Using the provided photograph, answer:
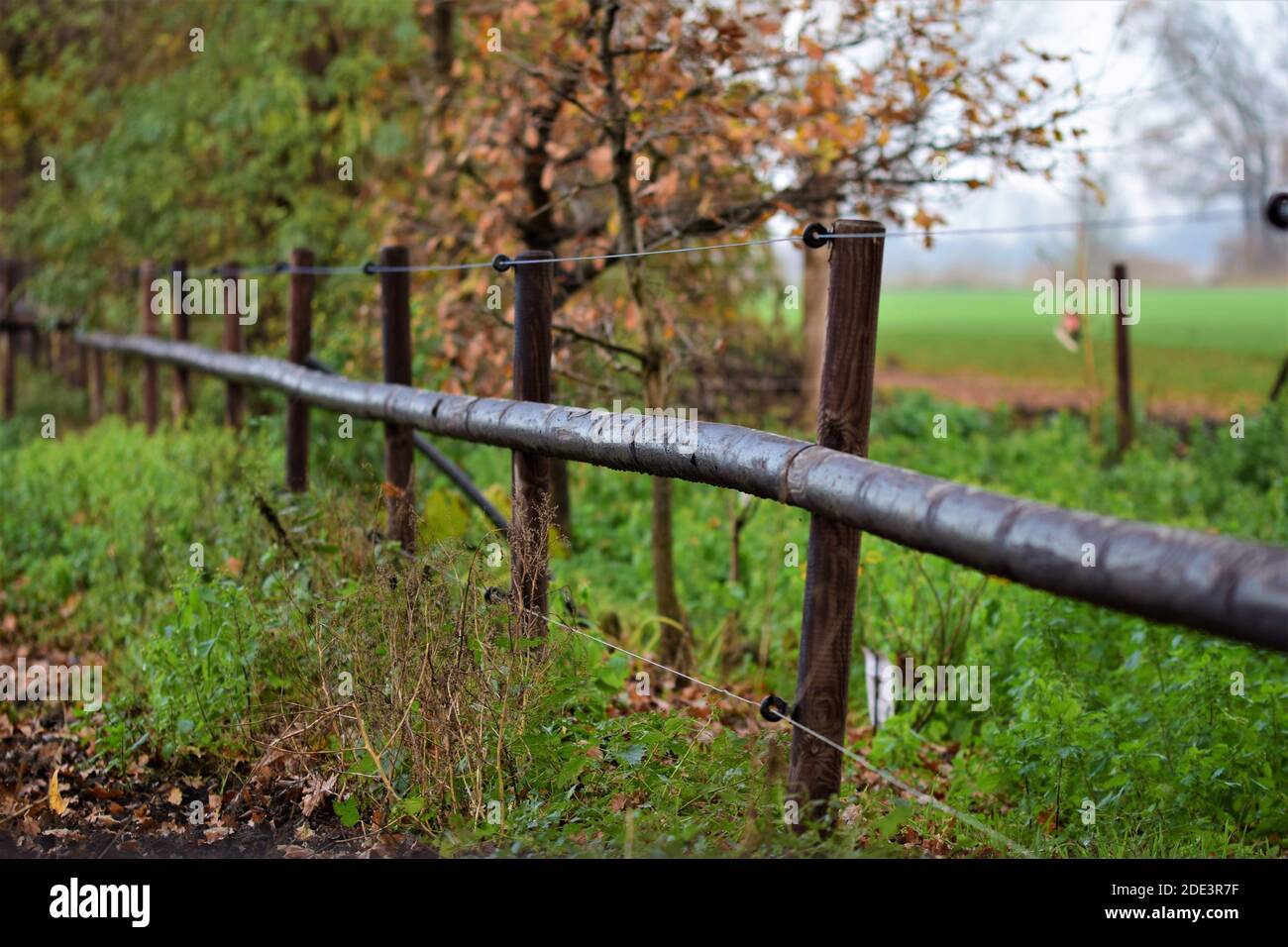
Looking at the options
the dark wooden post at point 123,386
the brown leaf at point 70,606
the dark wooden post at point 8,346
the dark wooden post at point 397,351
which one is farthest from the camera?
the dark wooden post at point 8,346

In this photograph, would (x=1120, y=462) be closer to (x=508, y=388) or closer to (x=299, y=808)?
(x=508, y=388)

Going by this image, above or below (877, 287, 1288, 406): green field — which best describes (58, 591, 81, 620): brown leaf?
below

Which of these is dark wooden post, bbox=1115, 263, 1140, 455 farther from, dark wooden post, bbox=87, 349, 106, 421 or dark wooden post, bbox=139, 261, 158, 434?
dark wooden post, bbox=87, 349, 106, 421

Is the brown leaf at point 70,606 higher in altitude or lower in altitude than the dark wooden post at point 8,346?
lower

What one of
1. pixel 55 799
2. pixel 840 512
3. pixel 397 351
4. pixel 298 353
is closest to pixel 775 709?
pixel 840 512

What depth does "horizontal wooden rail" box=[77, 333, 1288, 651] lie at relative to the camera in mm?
2555

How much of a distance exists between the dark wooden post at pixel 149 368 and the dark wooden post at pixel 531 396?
29.1 ft

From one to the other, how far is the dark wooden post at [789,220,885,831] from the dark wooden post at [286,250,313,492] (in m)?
4.77

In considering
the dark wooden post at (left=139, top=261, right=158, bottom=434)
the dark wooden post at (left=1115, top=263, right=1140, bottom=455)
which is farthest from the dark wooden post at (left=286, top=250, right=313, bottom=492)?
the dark wooden post at (left=1115, top=263, right=1140, bottom=455)

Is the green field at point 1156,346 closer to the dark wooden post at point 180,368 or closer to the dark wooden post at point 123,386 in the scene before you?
the dark wooden post at point 180,368

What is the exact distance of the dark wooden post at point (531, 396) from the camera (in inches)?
187

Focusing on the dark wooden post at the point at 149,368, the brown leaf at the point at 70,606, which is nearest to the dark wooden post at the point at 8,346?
the dark wooden post at the point at 149,368

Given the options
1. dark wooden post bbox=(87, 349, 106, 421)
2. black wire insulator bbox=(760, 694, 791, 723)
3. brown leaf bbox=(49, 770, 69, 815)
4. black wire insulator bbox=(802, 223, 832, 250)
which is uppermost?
black wire insulator bbox=(802, 223, 832, 250)
